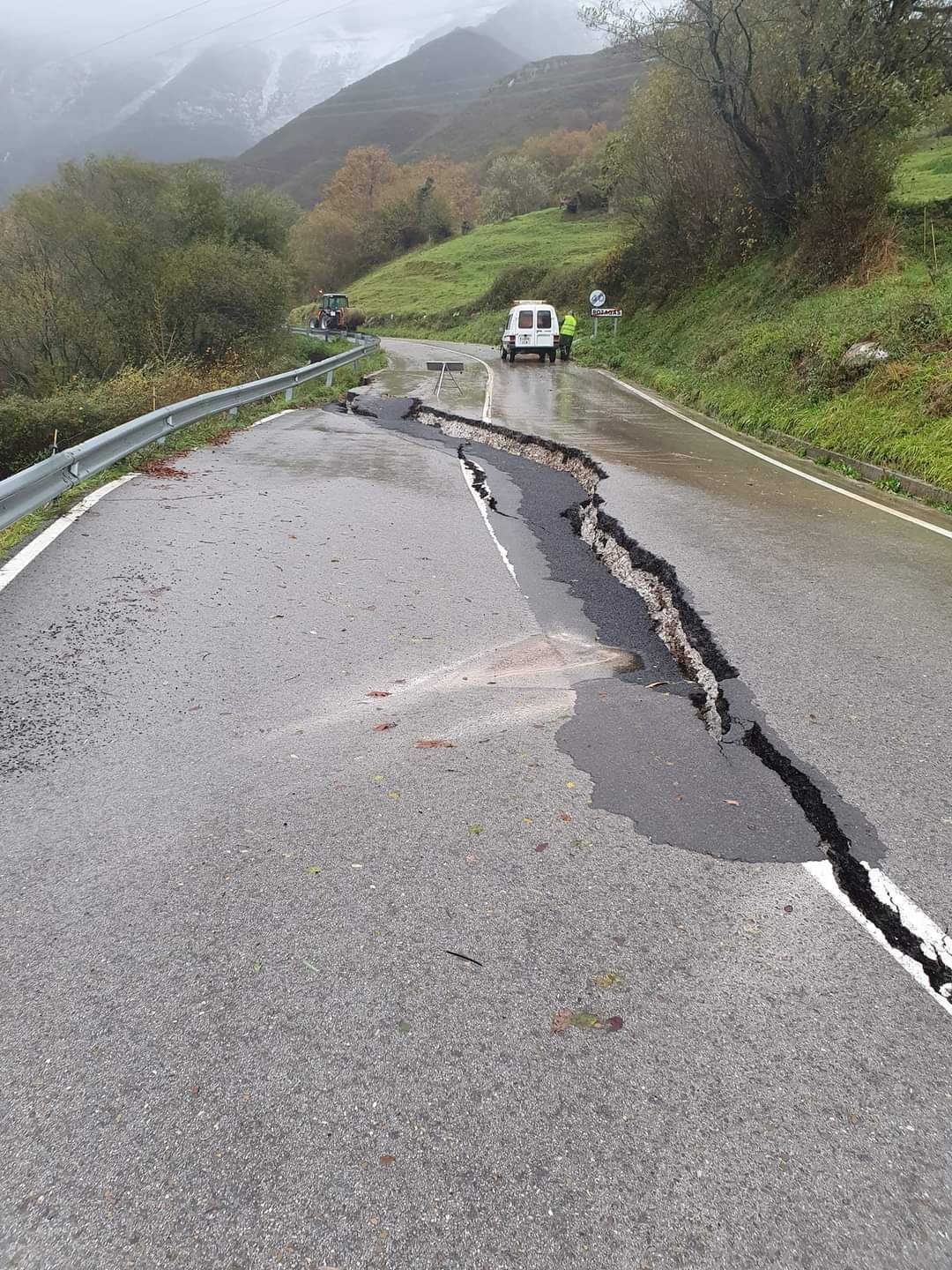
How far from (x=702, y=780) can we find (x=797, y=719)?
3.08 ft

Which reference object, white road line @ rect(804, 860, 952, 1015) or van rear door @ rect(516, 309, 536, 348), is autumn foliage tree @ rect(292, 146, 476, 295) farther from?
white road line @ rect(804, 860, 952, 1015)

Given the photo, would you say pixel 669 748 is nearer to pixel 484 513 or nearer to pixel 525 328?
pixel 484 513

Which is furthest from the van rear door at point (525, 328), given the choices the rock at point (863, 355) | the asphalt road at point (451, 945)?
the asphalt road at point (451, 945)

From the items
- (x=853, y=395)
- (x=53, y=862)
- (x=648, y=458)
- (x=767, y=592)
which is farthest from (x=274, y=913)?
(x=853, y=395)

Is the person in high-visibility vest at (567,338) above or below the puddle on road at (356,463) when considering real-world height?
below

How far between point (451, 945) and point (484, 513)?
7.24 metres

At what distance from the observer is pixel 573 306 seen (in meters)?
43.3

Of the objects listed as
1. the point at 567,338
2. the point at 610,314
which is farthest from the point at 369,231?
the point at 567,338

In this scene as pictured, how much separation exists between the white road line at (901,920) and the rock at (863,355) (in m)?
13.4

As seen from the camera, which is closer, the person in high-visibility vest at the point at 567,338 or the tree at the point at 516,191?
the person in high-visibility vest at the point at 567,338

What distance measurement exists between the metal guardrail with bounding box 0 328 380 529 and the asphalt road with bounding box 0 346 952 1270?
1.84 metres

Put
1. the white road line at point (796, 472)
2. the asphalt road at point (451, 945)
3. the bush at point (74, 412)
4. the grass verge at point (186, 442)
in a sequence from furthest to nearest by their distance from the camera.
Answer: the bush at point (74, 412) < the white road line at point (796, 472) < the grass verge at point (186, 442) < the asphalt road at point (451, 945)

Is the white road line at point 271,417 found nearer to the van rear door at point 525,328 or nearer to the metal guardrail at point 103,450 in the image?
the metal guardrail at point 103,450

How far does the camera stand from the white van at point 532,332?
31.4m
